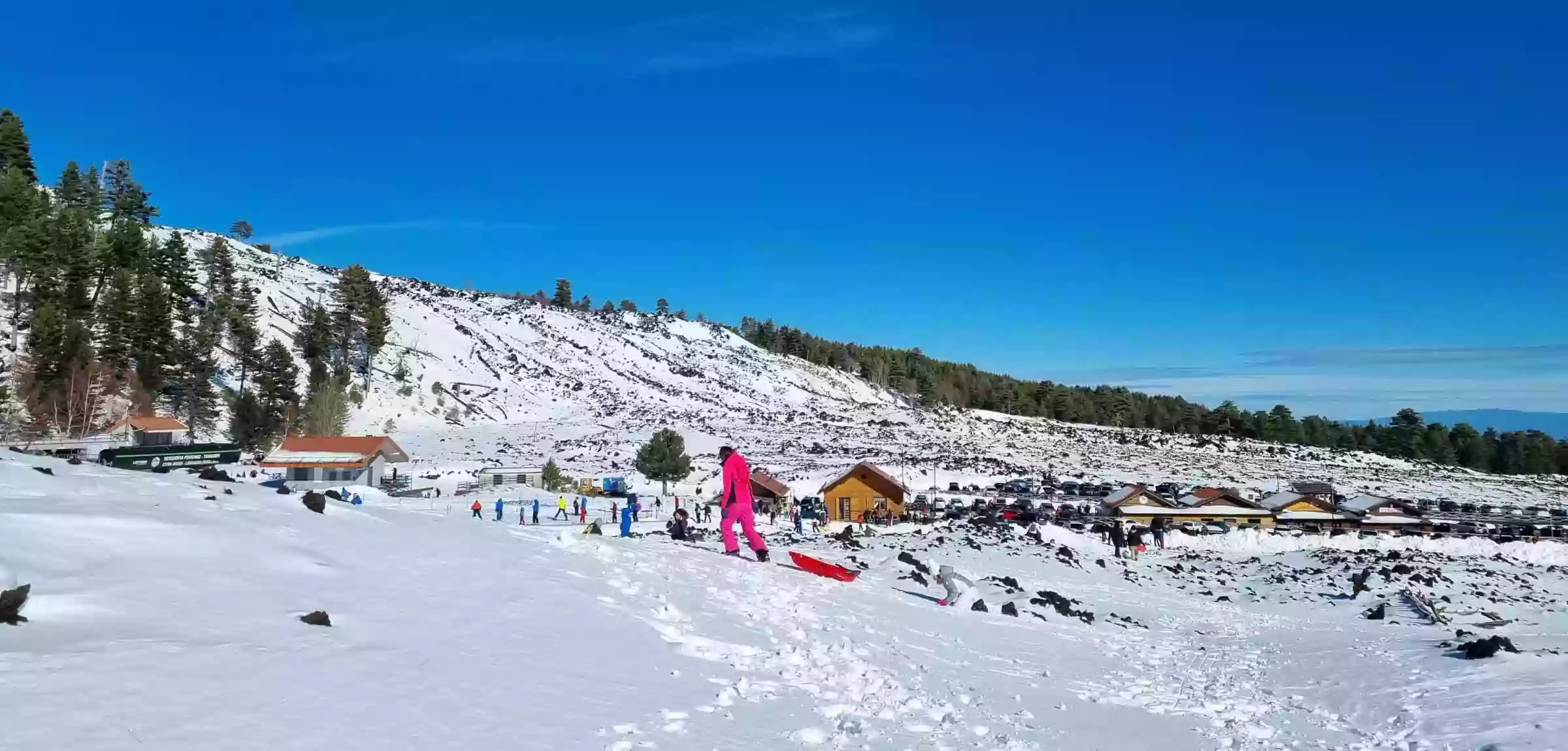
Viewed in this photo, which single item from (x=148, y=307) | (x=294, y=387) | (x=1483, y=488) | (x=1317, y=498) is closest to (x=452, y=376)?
(x=294, y=387)

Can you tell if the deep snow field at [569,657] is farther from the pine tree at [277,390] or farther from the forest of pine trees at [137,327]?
the pine tree at [277,390]

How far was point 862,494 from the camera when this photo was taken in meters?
49.5

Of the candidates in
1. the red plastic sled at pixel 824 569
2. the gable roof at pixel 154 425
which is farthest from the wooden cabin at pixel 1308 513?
the gable roof at pixel 154 425

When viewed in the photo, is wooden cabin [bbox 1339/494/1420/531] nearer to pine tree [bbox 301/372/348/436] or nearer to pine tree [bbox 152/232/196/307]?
pine tree [bbox 301/372/348/436]

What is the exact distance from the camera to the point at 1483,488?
105 m

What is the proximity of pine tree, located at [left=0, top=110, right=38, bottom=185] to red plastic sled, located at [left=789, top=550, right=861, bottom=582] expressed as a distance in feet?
307

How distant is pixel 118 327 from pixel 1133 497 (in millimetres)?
68880

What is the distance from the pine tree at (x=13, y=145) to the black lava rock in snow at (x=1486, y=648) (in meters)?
103

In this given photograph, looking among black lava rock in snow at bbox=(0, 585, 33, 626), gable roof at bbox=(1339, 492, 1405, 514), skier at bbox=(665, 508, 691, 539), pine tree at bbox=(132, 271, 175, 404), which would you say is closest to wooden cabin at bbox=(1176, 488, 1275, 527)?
gable roof at bbox=(1339, 492, 1405, 514)

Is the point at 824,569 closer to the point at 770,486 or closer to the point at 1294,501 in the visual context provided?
the point at 770,486

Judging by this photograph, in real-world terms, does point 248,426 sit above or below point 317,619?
above

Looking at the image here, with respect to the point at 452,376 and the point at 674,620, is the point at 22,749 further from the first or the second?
the point at 452,376

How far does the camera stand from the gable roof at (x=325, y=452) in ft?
137

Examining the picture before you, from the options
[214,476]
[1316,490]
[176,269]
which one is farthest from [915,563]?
[176,269]
